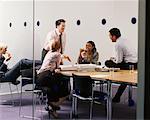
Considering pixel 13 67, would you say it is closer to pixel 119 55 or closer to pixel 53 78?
pixel 53 78

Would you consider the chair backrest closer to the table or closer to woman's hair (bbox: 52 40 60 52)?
the table

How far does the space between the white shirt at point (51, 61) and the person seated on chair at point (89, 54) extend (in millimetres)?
242

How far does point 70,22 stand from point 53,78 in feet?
2.22

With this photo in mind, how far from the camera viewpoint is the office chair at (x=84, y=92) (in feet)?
9.01

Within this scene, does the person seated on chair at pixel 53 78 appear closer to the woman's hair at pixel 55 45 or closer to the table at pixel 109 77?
the woman's hair at pixel 55 45

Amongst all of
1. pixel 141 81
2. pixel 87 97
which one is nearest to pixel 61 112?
pixel 87 97

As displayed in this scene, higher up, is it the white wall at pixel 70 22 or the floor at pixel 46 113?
the white wall at pixel 70 22

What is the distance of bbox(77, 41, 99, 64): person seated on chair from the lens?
2.76m

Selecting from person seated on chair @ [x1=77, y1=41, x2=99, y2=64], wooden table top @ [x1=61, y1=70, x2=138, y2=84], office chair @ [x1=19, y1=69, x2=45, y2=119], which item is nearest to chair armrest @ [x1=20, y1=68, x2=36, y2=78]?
office chair @ [x1=19, y1=69, x2=45, y2=119]

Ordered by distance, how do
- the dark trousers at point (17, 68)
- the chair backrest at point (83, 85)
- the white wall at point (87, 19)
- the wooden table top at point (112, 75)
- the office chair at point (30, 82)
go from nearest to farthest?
the wooden table top at point (112, 75), the white wall at point (87, 19), the chair backrest at point (83, 85), the office chair at point (30, 82), the dark trousers at point (17, 68)

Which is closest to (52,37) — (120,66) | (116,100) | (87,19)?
(87,19)

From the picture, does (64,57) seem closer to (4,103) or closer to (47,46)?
(47,46)

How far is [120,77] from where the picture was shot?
260 centimetres

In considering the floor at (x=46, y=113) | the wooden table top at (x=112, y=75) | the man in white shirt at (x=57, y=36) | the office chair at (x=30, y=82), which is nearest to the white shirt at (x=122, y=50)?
the wooden table top at (x=112, y=75)
